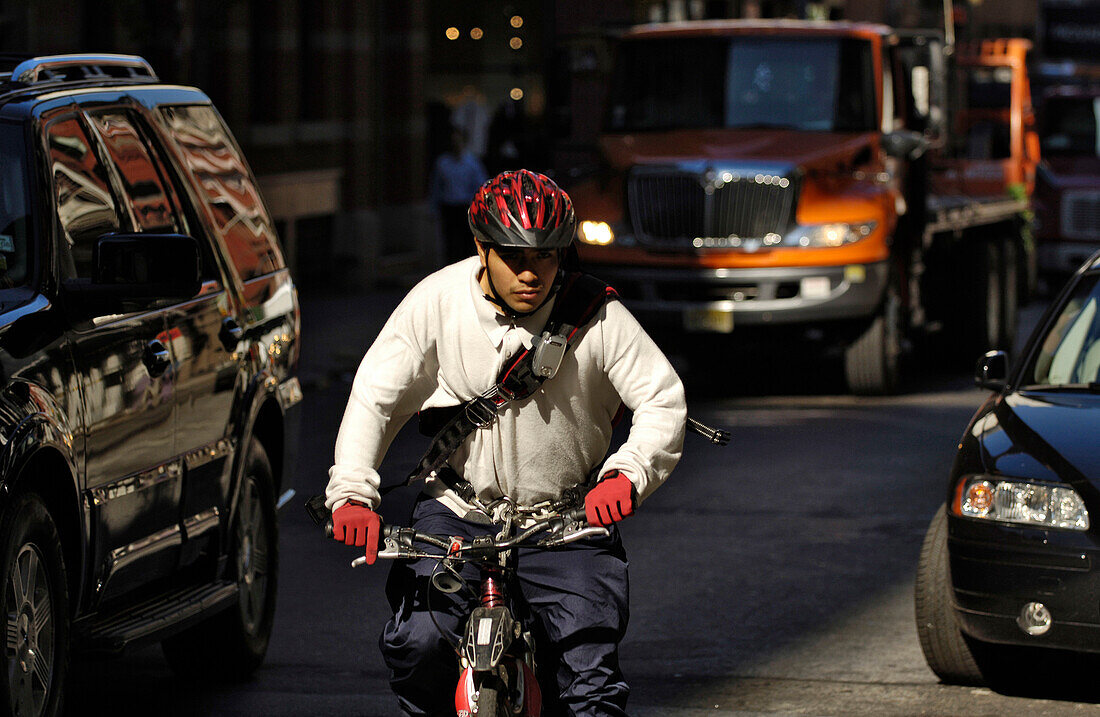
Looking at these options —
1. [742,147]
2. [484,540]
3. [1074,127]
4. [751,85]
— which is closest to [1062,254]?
[1074,127]

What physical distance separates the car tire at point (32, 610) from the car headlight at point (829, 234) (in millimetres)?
10634

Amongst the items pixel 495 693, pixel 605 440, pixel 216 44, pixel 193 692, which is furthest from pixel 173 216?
pixel 216 44

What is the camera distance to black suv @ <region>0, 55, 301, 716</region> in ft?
17.0

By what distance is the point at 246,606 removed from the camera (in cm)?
687

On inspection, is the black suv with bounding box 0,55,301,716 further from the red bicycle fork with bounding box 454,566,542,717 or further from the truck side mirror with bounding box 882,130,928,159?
the truck side mirror with bounding box 882,130,928,159

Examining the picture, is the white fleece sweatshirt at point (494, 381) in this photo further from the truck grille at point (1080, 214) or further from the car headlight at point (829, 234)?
the truck grille at point (1080, 214)

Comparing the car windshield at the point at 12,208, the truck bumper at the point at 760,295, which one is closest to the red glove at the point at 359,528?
the car windshield at the point at 12,208

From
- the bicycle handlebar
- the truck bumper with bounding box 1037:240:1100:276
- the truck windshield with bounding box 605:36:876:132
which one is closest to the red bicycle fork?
the bicycle handlebar

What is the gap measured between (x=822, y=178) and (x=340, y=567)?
7.58 metres

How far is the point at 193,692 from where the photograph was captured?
6828mm

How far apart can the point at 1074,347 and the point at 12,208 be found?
383 centimetres

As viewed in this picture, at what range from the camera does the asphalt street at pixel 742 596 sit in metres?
6.72

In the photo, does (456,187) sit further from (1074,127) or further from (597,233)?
(1074,127)

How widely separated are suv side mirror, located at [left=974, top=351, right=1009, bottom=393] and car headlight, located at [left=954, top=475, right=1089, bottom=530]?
84 centimetres
